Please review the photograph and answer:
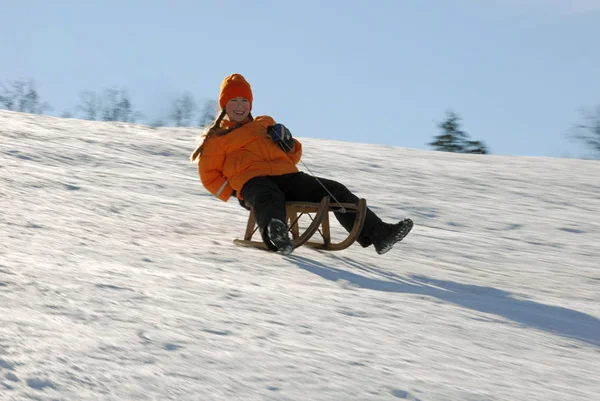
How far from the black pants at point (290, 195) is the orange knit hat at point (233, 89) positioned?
0.63m

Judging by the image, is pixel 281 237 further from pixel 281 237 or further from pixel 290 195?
pixel 290 195

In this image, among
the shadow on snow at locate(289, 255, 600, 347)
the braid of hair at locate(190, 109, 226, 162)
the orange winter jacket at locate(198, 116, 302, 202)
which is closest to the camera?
the shadow on snow at locate(289, 255, 600, 347)

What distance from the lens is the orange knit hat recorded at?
205 inches

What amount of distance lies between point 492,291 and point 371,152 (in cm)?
570

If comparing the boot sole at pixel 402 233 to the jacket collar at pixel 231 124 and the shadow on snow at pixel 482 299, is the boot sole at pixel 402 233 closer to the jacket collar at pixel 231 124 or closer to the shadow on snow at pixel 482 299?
the shadow on snow at pixel 482 299

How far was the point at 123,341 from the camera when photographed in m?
2.47

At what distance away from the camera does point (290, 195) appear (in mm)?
4898

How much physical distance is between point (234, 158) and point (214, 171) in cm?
15

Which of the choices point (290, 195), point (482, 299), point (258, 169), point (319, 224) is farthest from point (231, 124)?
point (482, 299)

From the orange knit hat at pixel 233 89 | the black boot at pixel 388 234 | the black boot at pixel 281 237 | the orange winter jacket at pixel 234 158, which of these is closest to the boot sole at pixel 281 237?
the black boot at pixel 281 237

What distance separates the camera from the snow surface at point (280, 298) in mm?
2266

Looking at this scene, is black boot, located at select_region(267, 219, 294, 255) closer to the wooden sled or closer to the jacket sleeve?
the wooden sled

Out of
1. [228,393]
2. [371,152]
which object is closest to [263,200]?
[228,393]

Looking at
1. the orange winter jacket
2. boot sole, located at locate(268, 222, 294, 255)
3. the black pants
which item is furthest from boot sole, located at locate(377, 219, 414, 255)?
the orange winter jacket
